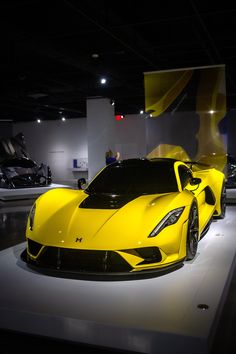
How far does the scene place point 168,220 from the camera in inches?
141

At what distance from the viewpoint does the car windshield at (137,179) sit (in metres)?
4.38

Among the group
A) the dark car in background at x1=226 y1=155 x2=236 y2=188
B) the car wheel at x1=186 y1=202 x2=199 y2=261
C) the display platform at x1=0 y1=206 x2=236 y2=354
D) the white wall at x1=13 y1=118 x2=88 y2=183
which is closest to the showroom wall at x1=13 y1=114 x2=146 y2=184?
the white wall at x1=13 y1=118 x2=88 y2=183

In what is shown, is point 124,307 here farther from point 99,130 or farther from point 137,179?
point 99,130

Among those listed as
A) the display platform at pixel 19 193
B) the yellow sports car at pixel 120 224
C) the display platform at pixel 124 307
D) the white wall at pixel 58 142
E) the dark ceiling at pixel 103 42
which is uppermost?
the dark ceiling at pixel 103 42

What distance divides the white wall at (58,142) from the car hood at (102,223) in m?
16.8

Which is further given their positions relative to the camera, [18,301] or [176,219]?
[176,219]

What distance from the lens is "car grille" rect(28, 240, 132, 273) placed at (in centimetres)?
329

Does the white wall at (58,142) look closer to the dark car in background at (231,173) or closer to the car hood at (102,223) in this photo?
the dark car in background at (231,173)

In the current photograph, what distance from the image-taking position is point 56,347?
8.87ft

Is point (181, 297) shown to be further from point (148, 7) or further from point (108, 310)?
point (148, 7)

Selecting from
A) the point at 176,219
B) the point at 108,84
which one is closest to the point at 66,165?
the point at 108,84

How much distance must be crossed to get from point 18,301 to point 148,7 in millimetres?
5770

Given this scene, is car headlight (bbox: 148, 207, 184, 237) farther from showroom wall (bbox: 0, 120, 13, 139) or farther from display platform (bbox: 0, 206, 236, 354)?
showroom wall (bbox: 0, 120, 13, 139)

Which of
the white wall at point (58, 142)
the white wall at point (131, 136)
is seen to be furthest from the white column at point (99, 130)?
the white wall at point (58, 142)
